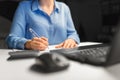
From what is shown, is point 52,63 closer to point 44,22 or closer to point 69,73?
point 69,73

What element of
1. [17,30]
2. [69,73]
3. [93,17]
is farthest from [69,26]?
[69,73]

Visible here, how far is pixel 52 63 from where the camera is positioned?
0.51 metres

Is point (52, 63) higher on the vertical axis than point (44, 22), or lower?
higher

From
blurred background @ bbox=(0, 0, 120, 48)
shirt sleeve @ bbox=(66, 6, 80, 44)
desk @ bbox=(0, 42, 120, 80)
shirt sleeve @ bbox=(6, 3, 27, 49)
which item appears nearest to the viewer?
desk @ bbox=(0, 42, 120, 80)

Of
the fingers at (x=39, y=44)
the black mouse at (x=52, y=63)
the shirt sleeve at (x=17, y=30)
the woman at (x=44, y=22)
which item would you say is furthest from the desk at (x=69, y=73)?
the woman at (x=44, y=22)

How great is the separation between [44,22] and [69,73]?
680 mm

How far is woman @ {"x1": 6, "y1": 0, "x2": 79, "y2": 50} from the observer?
1.14 meters

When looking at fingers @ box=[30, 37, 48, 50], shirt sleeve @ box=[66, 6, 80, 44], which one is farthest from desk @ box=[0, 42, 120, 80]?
shirt sleeve @ box=[66, 6, 80, 44]

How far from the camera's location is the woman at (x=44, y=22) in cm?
114

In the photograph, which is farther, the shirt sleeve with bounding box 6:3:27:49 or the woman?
the woman

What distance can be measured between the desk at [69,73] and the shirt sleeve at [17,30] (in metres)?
0.40

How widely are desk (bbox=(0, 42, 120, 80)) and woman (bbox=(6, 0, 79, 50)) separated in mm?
522

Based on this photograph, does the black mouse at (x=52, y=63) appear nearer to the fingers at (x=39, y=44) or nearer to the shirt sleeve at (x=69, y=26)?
the fingers at (x=39, y=44)

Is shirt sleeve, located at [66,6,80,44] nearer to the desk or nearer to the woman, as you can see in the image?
the woman
